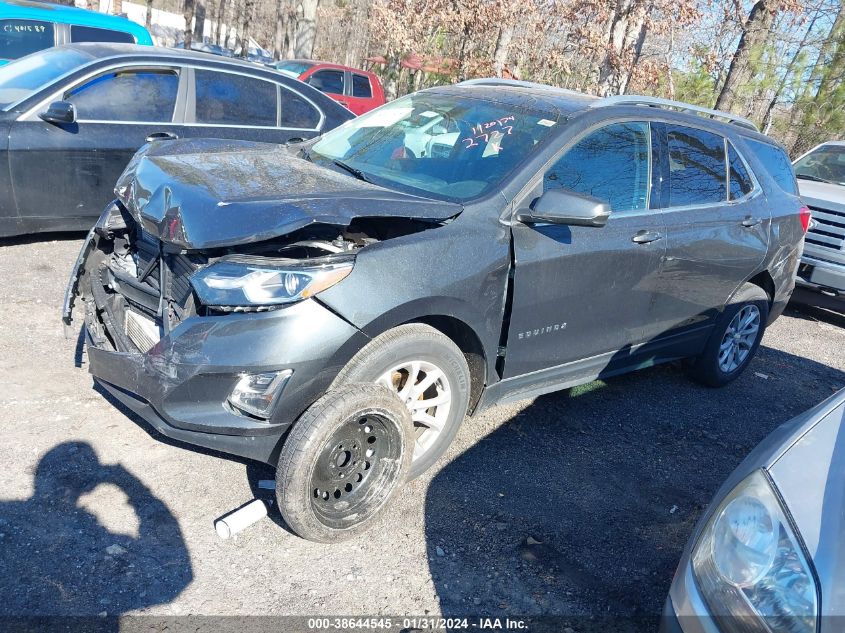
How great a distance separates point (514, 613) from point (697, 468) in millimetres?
1865

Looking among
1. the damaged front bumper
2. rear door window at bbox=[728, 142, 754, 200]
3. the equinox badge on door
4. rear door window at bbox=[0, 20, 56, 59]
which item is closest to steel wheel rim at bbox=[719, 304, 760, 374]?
rear door window at bbox=[728, 142, 754, 200]

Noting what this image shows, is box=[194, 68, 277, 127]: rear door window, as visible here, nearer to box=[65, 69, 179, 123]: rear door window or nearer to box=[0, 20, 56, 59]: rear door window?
box=[65, 69, 179, 123]: rear door window

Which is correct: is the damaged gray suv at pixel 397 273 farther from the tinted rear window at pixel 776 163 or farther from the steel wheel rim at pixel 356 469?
the tinted rear window at pixel 776 163

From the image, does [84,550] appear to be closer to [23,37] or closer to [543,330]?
[543,330]

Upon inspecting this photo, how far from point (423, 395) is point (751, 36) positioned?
1078 cm

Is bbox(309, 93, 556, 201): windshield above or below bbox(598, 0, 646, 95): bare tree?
below

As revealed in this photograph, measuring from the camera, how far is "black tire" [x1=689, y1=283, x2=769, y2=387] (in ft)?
15.7

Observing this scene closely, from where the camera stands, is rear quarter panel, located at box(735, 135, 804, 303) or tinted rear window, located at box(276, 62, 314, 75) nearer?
rear quarter panel, located at box(735, 135, 804, 303)

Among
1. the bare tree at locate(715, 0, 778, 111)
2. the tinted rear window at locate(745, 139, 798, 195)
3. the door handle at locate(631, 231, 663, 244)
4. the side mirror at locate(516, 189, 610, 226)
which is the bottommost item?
the door handle at locate(631, 231, 663, 244)

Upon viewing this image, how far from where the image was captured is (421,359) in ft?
9.95

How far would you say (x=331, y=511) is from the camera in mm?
2875

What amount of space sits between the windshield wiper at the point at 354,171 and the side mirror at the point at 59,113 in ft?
8.89

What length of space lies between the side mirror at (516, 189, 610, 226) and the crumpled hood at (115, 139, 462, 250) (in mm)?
396

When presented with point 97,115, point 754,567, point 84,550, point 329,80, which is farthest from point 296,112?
point 329,80
